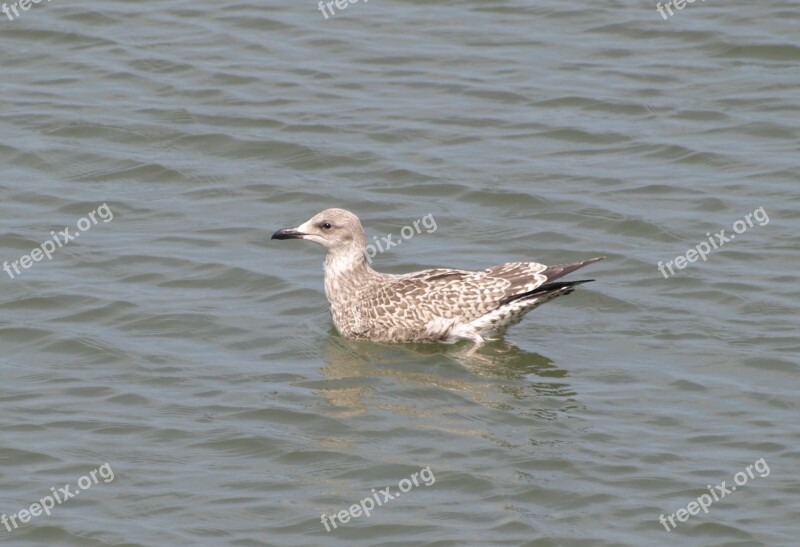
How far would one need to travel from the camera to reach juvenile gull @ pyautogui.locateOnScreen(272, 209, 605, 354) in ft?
41.9

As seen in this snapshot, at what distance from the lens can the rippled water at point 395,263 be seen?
33.6 feet

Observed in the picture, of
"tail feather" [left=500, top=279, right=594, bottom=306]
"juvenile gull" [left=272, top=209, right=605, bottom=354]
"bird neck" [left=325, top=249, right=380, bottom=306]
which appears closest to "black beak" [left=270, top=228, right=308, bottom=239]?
"juvenile gull" [left=272, top=209, right=605, bottom=354]

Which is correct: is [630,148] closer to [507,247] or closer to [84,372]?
[507,247]

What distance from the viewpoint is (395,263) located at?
48.5 feet

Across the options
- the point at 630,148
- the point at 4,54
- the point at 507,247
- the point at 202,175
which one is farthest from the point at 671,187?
the point at 4,54

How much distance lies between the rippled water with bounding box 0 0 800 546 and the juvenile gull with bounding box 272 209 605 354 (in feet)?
0.58

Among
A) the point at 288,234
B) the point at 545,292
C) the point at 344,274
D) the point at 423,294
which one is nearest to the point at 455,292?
the point at 423,294

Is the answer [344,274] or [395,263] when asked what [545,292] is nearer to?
[344,274]

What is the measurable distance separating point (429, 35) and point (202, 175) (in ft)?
16.0

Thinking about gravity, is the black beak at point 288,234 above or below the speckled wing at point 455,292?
above

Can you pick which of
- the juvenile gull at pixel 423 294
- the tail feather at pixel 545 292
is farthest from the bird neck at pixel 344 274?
the tail feather at pixel 545 292

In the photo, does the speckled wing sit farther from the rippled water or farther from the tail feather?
the rippled water

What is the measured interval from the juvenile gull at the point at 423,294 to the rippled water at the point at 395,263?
177mm

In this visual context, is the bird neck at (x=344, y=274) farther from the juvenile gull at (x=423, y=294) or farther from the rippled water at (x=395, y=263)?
the rippled water at (x=395, y=263)
